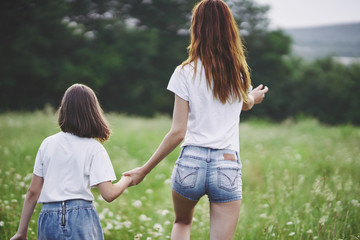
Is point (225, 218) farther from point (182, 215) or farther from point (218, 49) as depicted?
point (218, 49)

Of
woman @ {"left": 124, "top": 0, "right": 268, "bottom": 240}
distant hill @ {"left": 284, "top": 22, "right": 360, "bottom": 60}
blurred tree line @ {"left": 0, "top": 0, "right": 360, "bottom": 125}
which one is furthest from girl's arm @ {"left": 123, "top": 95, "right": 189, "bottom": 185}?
distant hill @ {"left": 284, "top": 22, "right": 360, "bottom": 60}

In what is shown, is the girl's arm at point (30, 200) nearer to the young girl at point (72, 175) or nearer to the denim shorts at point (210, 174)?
the young girl at point (72, 175)

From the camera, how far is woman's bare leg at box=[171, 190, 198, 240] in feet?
7.38

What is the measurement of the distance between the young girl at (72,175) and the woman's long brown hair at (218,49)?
2.46 ft

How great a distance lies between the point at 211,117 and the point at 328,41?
66.4m

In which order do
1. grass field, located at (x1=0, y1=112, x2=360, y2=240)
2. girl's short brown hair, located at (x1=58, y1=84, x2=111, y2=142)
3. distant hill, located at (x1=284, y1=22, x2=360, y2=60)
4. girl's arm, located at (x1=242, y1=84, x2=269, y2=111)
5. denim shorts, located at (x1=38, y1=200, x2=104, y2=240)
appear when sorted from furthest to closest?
distant hill, located at (x1=284, y1=22, x2=360, y2=60) → grass field, located at (x1=0, y1=112, x2=360, y2=240) → girl's arm, located at (x1=242, y1=84, x2=269, y2=111) → girl's short brown hair, located at (x1=58, y1=84, x2=111, y2=142) → denim shorts, located at (x1=38, y1=200, x2=104, y2=240)

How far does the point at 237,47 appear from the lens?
226 cm

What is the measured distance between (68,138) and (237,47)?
1.25m

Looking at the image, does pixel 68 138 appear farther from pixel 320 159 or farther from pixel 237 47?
pixel 320 159

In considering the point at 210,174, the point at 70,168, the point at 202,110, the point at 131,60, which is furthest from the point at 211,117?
the point at 131,60

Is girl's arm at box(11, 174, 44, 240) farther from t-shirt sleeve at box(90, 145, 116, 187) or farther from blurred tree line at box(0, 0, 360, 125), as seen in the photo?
blurred tree line at box(0, 0, 360, 125)

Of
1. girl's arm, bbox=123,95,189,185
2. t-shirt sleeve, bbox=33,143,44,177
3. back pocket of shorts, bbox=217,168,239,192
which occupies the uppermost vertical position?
girl's arm, bbox=123,95,189,185

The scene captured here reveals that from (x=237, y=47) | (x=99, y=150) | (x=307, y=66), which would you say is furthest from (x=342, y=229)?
(x=307, y=66)

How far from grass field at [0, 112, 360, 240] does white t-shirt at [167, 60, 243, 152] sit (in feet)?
3.59
